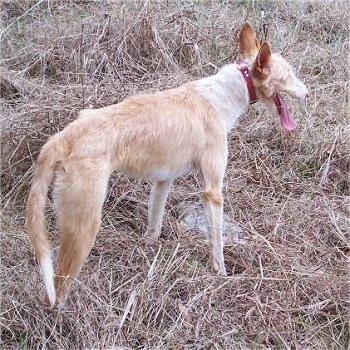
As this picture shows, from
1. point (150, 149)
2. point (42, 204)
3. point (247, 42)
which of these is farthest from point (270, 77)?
point (42, 204)

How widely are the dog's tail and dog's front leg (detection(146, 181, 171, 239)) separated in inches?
39.7

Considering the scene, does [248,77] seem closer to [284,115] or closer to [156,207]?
[284,115]

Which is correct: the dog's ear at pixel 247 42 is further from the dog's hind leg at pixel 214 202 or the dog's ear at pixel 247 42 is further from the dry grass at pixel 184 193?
the dry grass at pixel 184 193

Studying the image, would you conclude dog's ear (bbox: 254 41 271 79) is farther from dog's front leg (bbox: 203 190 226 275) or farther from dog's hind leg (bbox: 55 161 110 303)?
dog's hind leg (bbox: 55 161 110 303)

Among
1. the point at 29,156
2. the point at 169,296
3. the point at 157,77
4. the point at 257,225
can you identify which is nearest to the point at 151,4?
the point at 157,77

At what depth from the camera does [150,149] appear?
3.95 m

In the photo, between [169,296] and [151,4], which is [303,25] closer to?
[151,4]

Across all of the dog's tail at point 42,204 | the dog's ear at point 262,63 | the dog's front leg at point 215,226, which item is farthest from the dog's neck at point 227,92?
the dog's tail at point 42,204

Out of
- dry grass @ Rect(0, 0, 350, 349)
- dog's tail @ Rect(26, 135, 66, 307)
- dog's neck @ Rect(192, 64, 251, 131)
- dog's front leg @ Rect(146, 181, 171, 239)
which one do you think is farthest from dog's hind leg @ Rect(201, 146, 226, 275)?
dog's tail @ Rect(26, 135, 66, 307)

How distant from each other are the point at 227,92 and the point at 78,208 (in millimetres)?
1299

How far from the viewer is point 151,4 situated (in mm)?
6395

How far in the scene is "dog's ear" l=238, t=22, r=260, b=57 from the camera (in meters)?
4.48

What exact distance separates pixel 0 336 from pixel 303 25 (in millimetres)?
4853

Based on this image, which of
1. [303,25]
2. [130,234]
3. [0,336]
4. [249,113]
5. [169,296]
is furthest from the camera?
[303,25]
